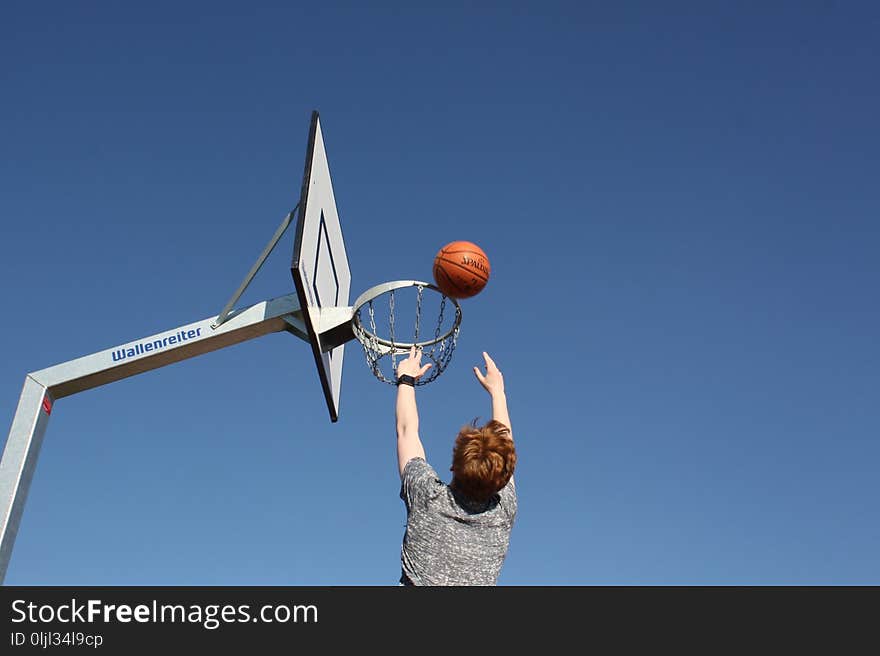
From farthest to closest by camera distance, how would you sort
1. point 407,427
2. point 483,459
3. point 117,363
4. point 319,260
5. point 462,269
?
1. point 319,260
2. point 117,363
3. point 462,269
4. point 407,427
5. point 483,459

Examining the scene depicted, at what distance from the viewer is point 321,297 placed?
9422mm

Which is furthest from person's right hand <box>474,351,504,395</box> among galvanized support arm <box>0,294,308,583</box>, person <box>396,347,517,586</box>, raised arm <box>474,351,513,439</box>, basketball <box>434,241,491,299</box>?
galvanized support arm <box>0,294,308,583</box>

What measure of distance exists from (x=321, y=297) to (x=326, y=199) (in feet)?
4.10

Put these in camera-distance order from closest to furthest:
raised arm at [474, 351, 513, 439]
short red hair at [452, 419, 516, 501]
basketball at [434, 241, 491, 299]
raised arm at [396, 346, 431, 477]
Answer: short red hair at [452, 419, 516, 501], raised arm at [396, 346, 431, 477], raised arm at [474, 351, 513, 439], basketball at [434, 241, 491, 299]

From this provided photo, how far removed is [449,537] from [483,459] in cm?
38

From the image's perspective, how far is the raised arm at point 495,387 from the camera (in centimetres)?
479

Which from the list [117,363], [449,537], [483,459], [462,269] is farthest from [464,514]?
[117,363]

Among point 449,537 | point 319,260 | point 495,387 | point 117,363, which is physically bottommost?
point 449,537

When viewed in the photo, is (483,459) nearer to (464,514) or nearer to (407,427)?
(464,514)

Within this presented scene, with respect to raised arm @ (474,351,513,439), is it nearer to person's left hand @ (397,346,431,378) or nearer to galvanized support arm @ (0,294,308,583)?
person's left hand @ (397,346,431,378)

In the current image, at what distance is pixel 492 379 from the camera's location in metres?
5.08

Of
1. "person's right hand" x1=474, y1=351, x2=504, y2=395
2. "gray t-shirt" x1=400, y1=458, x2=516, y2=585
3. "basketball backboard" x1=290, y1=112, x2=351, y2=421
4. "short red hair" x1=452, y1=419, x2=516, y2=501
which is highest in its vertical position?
"basketball backboard" x1=290, y1=112, x2=351, y2=421

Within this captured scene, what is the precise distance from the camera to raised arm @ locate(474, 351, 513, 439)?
4.79 m
